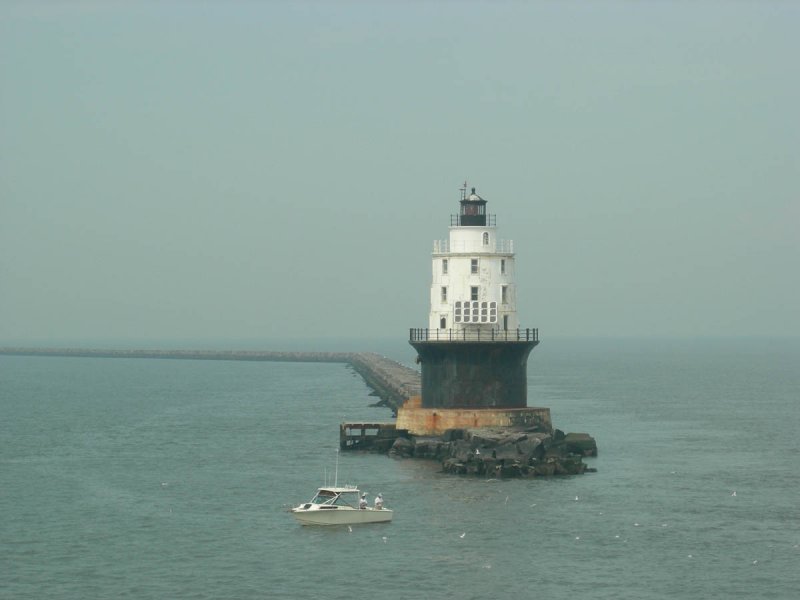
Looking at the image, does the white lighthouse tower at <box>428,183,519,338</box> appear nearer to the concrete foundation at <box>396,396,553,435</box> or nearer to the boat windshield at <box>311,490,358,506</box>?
the concrete foundation at <box>396,396,553,435</box>

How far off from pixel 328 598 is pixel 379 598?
1.32 m

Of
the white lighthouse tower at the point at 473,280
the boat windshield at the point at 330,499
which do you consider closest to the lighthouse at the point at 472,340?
the white lighthouse tower at the point at 473,280

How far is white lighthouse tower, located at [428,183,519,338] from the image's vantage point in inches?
2547

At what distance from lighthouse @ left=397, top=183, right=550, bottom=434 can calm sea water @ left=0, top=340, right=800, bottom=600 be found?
3.29 metres

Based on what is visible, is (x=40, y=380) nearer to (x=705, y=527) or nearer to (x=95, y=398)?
(x=95, y=398)

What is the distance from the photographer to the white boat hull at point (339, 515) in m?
47.7

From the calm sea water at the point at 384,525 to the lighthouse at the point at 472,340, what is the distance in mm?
3289

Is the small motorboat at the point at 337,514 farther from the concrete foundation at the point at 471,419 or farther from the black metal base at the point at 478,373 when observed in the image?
the black metal base at the point at 478,373

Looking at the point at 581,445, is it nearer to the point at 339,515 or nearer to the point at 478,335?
the point at 478,335

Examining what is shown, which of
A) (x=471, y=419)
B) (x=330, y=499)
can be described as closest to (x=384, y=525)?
(x=330, y=499)

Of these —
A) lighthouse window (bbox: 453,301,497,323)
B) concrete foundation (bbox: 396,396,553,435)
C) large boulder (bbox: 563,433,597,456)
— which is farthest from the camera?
lighthouse window (bbox: 453,301,497,323)

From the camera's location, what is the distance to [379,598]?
38094mm

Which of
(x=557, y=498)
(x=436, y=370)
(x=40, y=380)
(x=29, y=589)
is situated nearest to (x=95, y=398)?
(x=40, y=380)

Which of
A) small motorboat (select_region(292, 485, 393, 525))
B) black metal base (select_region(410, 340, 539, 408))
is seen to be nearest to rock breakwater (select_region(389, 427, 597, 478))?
black metal base (select_region(410, 340, 539, 408))
